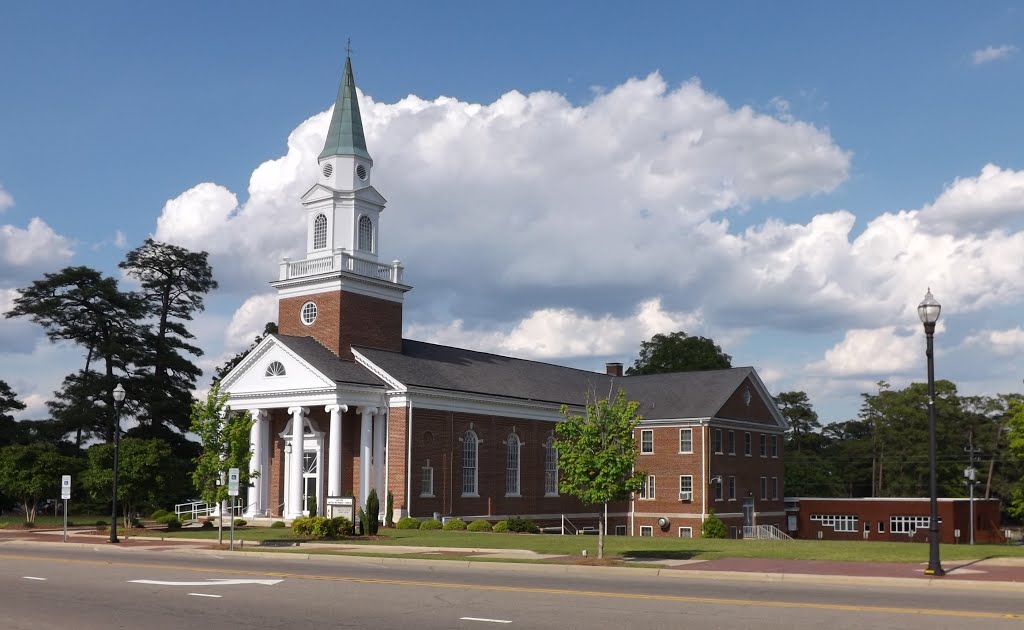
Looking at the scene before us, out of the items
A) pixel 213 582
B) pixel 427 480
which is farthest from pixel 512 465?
pixel 213 582

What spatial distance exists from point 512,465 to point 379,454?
9.58 m

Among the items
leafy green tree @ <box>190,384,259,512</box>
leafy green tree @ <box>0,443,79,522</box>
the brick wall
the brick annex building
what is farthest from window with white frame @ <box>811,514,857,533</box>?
leafy green tree @ <box>0,443,79,522</box>

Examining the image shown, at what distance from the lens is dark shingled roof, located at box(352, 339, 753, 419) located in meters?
53.2

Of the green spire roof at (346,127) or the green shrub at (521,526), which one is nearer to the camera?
the green shrub at (521,526)

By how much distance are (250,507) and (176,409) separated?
26.1 meters

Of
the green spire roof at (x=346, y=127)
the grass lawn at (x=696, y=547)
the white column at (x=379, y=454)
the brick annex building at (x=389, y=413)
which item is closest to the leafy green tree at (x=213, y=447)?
the grass lawn at (x=696, y=547)

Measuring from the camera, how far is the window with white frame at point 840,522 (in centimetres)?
7006

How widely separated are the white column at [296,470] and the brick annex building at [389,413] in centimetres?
9

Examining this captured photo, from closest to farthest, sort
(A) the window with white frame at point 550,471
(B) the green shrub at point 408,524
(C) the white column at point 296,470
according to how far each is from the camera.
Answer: (B) the green shrub at point 408,524 → (C) the white column at point 296,470 → (A) the window with white frame at point 550,471

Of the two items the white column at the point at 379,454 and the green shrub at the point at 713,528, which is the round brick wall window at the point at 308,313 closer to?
the white column at the point at 379,454

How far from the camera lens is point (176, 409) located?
246 ft

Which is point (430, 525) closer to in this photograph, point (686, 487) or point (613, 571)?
point (686, 487)

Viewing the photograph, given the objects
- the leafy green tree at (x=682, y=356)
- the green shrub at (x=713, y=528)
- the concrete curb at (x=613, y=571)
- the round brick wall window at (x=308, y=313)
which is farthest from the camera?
the leafy green tree at (x=682, y=356)

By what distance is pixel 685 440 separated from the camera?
62.6 meters
